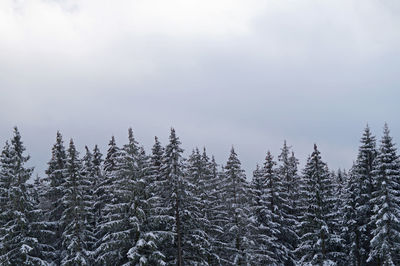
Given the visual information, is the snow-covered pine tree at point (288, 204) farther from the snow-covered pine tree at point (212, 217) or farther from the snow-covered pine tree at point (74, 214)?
the snow-covered pine tree at point (74, 214)

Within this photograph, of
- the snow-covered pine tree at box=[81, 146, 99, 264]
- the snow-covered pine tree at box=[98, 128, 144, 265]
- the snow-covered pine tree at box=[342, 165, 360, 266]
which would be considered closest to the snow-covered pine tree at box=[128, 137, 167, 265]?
the snow-covered pine tree at box=[98, 128, 144, 265]

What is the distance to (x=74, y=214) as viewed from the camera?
1421 inches

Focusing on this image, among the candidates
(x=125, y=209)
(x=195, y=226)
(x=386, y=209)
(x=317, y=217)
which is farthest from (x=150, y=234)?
(x=386, y=209)

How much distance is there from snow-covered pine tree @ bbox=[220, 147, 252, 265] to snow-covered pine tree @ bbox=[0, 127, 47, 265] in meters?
17.5

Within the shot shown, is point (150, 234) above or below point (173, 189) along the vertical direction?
below

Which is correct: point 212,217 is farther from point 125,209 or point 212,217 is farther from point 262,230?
point 125,209

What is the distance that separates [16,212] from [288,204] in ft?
96.8

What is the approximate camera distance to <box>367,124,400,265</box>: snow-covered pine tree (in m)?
37.1

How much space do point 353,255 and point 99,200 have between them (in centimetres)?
2754

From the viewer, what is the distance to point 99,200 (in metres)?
42.2

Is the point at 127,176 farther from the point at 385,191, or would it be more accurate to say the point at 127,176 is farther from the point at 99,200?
the point at 385,191

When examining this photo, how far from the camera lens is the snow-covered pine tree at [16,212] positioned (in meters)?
33.1

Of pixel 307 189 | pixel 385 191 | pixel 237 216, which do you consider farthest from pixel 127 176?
pixel 385 191

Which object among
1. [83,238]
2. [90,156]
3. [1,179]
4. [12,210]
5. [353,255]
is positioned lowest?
[353,255]
